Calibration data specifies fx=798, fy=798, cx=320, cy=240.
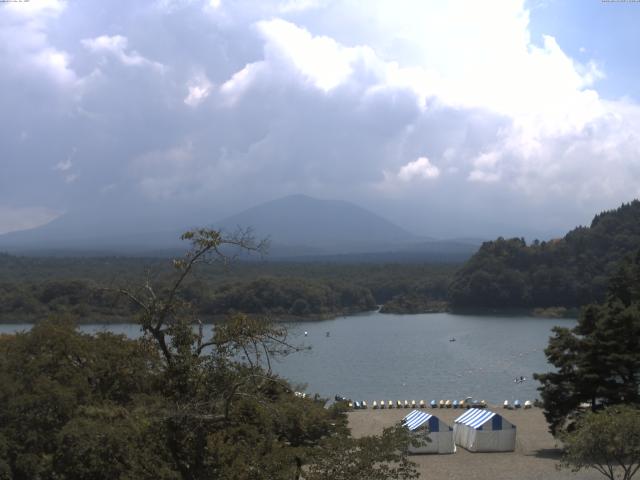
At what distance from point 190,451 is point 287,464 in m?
0.77

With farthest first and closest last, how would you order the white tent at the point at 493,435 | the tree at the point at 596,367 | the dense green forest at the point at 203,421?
the white tent at the point at 493,435, the tree at the point at 596,367, the dense green forest at the point at 203,421

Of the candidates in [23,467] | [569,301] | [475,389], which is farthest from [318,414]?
[569,301]

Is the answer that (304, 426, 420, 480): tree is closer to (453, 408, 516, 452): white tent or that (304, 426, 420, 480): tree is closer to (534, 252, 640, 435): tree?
(534, 252, 640, 435): tree

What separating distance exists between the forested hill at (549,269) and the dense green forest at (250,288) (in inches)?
195

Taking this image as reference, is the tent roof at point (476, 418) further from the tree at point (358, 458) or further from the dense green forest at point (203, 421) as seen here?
the tree at point (358, 458)

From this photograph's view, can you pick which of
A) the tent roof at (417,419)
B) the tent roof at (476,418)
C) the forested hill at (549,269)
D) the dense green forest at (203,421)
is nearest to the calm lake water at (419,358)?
the tent roof at (417,419)

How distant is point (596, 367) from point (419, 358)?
2160 cm

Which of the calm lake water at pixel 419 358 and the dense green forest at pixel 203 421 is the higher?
the dense green forest at pixel 203 421

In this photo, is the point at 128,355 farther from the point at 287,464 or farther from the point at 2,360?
the point at 287,464

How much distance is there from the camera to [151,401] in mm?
6766

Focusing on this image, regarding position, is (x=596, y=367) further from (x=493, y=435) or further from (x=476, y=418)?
(x=476, y=418)

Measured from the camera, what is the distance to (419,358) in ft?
120

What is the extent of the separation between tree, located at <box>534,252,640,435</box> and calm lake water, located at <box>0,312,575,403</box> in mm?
5969

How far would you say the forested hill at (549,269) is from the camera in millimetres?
59625
